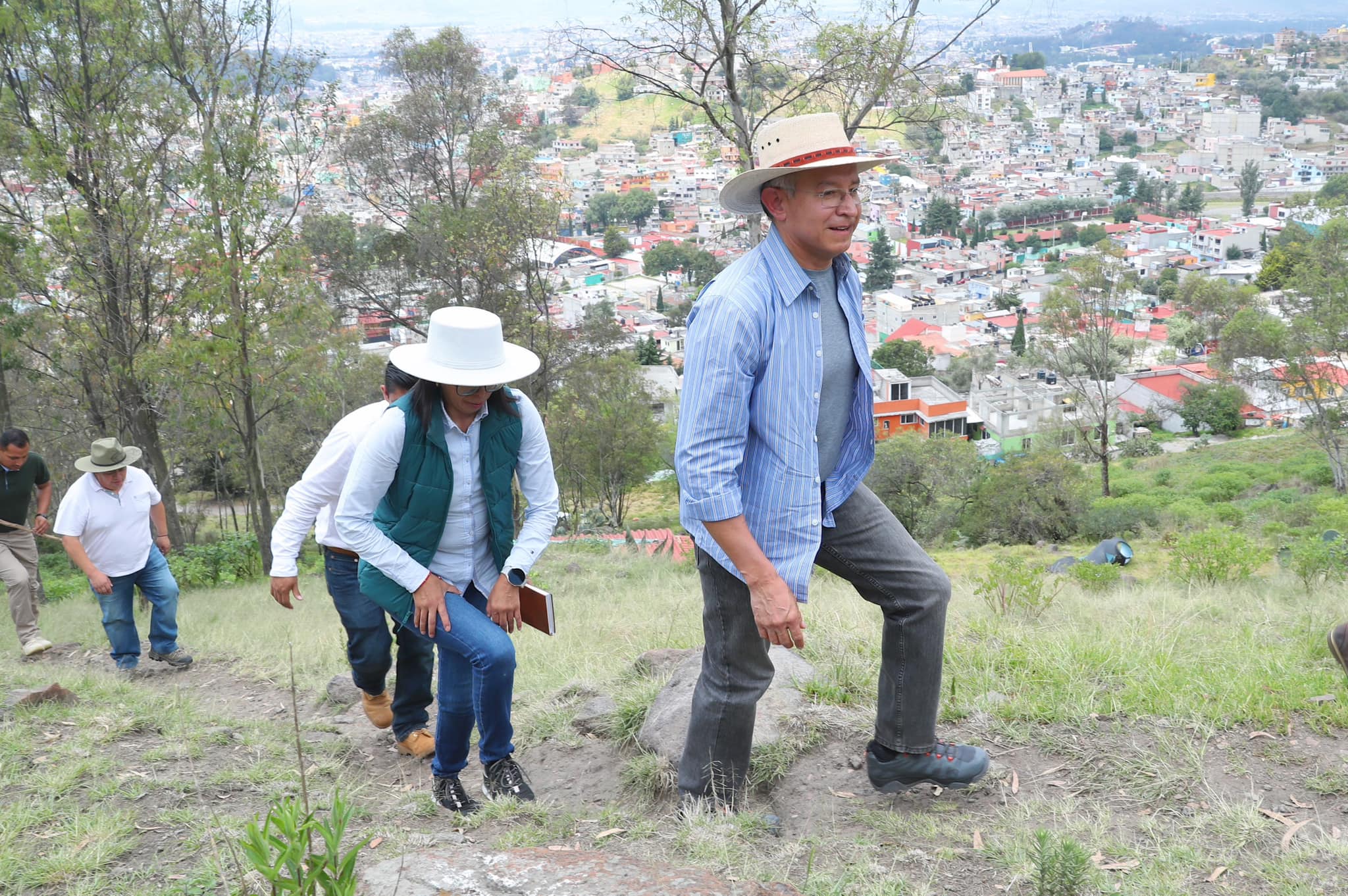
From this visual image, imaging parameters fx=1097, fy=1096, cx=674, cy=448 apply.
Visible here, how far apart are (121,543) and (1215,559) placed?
619 centimetres

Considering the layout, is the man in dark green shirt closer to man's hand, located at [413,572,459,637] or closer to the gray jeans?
man's hand, located at [413,572,459,637]

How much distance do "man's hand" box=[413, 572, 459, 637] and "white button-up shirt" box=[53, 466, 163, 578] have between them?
315 centimetres

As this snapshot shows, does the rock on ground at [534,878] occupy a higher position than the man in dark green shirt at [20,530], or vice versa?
the rock on ground at [534,878]

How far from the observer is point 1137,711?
3.28m

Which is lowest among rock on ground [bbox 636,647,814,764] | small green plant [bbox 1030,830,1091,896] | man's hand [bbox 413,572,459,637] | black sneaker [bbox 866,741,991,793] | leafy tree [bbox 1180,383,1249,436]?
leafy tree [bbox 1180,383,1249,436]

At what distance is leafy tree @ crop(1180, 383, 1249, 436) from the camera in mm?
40750

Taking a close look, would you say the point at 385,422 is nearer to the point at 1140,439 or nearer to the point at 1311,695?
the point at 1311,695

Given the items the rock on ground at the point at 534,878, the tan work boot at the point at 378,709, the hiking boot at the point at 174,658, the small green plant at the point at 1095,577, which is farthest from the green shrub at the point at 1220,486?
the rock on ground at the point at 534,878

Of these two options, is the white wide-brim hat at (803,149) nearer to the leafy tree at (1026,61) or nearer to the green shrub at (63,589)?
the green shrub at (63,589)

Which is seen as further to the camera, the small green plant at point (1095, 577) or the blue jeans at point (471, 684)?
the small green plant at point (1095, 577)

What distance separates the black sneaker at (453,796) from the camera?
10.1 ft

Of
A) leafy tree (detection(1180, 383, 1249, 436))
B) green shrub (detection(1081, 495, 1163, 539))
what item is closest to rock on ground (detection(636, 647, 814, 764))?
green shrub (detection(1081, 495, 1163, 539))

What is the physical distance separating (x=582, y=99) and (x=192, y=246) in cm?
11745

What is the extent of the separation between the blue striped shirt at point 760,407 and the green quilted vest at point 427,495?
642 millimetres
